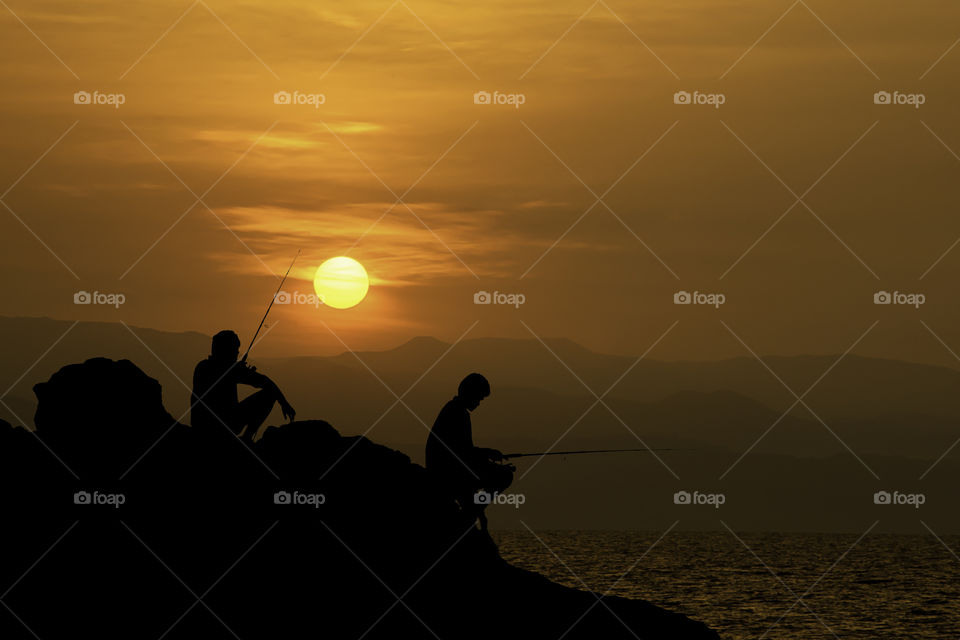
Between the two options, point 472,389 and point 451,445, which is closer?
point 472,389

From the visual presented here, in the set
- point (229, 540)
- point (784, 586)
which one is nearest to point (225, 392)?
point (229, 540)

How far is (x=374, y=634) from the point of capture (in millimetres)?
14359

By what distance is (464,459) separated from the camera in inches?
645

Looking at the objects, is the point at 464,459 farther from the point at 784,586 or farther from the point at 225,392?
the point at 784,586

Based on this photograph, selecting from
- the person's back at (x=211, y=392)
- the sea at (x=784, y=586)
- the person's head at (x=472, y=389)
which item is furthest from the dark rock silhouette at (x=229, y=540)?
the sea at (x=784, y=586)

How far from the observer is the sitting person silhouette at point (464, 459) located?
16.1 meters

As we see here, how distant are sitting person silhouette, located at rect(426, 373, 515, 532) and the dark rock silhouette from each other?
0.27 metres

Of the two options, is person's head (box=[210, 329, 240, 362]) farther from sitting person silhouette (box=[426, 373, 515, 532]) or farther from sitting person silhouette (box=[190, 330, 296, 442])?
sitting person silhouette (box=[426, 373, 515, 532])

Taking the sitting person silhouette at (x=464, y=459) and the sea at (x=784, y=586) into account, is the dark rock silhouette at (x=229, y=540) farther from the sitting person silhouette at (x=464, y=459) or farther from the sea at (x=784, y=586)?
the sea at (x=784, y=586)

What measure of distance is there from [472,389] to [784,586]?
68808 mm

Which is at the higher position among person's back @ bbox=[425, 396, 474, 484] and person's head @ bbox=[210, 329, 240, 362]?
person's head @ bbox=[210, 329, 240, 362]

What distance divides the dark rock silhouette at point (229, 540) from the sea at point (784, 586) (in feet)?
109

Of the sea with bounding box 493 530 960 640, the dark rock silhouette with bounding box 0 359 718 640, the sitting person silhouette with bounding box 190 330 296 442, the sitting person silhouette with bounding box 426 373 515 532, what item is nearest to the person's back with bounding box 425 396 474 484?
the sitting person silhouette with bounding box 426 373 515 532

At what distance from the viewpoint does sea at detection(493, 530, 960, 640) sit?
54344 millimetres
